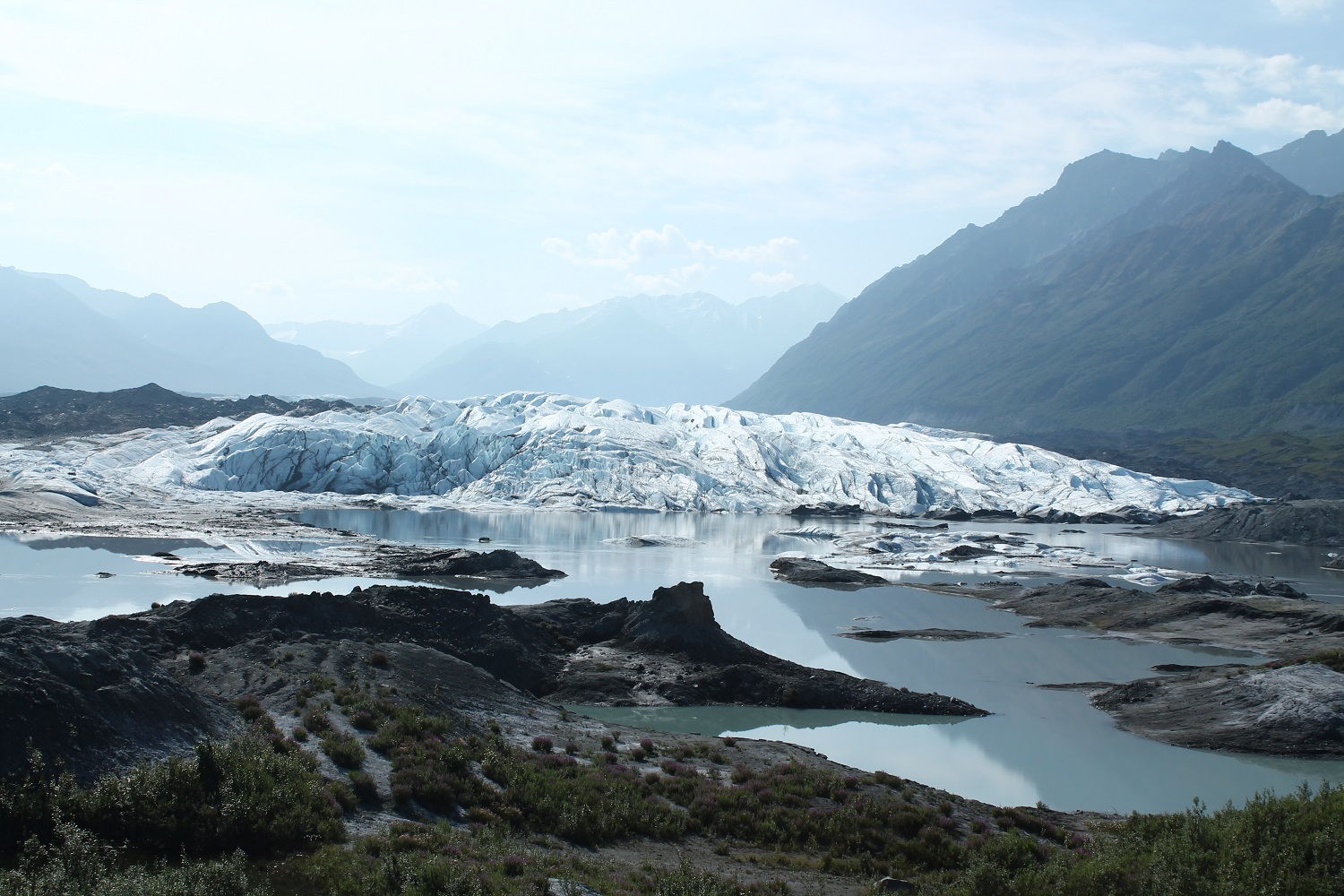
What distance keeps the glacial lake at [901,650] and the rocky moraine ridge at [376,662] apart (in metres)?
1.40

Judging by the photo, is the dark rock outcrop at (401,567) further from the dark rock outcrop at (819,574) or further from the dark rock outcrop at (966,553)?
the dark rock outcrop at (966,553)

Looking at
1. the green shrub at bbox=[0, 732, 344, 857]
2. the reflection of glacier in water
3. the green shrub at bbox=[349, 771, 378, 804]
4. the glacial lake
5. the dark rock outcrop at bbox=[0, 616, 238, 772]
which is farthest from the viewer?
the glacial lake

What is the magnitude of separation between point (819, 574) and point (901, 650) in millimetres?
19974

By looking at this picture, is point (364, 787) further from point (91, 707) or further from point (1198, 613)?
point (1198, 613)

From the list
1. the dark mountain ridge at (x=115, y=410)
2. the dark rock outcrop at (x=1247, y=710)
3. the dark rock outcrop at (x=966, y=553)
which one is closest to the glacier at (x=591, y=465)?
the dark mountain ridge at (x=115, y=410)

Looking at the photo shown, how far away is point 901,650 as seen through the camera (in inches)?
1522

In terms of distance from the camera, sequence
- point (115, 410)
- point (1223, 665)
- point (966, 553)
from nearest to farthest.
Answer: point (1223, 665), point (966, 553), point (115, 410)

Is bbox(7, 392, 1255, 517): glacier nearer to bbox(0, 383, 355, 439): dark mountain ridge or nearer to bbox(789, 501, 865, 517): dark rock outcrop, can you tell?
bbox(789, 501, 865, 517): dark rock outcrop

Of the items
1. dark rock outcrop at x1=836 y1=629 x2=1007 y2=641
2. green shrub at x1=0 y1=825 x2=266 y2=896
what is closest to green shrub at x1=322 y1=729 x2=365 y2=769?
green shrub at x1=0 y1=825 x2=266 y2=896

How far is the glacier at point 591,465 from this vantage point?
102250 millimetres

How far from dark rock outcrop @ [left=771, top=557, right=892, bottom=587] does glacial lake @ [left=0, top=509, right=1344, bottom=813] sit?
4.58ft

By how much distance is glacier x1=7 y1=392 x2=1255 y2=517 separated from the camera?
102250 mm

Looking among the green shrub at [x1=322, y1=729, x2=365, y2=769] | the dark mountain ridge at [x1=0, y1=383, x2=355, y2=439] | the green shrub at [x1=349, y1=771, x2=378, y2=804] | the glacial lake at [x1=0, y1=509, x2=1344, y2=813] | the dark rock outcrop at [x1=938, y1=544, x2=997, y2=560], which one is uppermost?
the dark mountain ridge at [x1=0, y1=383, x2=355, y2=439]

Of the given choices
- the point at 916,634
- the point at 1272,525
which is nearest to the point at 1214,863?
the point at 916,634
